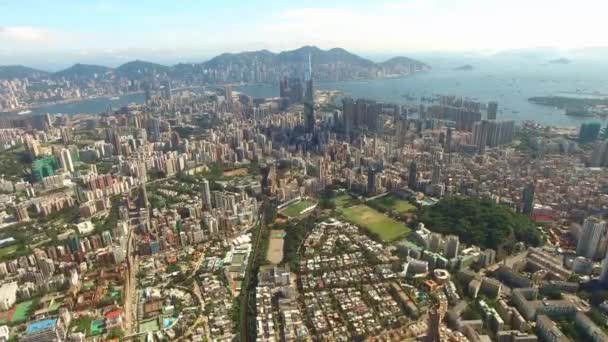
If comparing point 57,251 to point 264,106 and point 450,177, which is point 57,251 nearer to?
point 450,177

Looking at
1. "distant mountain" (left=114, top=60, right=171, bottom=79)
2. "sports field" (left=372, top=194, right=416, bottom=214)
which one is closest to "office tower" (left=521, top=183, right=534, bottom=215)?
"sports field" (left=372, top=194, right=416, bottom=214)

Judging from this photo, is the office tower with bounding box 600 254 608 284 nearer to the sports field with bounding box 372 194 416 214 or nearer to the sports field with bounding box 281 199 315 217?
the sports field with bounding box 372 194 416 214

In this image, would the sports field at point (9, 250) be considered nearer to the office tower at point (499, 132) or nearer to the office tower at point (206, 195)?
the office tower at point (206, 195)

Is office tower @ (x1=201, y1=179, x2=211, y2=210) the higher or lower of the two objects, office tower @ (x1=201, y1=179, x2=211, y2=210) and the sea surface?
the lower

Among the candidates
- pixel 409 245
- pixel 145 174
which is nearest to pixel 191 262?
pixel 409 245

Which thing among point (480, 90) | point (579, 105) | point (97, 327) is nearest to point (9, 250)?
point (97, 327)

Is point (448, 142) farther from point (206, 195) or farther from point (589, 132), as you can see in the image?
point (206, 195)
